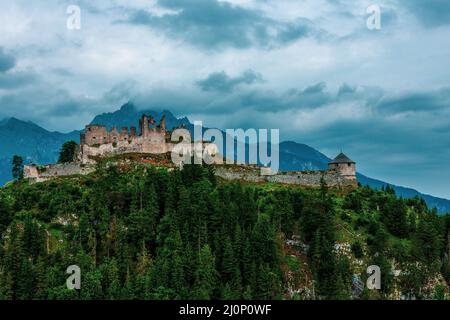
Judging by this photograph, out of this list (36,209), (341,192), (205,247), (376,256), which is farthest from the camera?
(341,192)

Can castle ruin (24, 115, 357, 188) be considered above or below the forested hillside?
above

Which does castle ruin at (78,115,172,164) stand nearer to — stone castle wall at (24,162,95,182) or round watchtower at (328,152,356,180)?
stone castle wall at (24,162,95,182)

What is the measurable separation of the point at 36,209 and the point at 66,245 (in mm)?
11181

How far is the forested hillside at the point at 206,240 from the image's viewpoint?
8412 centimetres

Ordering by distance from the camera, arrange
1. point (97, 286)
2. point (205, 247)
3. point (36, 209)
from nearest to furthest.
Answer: point (97, 286), point (205, 247), point (36, 209)

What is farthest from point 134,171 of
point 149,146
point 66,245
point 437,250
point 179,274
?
point 437,250

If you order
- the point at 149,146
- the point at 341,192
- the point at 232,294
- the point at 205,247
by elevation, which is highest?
the point at 149,146

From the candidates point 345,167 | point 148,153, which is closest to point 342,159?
point 345,167

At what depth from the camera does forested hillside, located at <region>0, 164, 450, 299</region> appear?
84.1m

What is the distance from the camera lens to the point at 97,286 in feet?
268

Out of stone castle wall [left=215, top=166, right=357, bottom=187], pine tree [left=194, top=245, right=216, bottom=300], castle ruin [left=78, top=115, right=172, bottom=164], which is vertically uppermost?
castle ruin [left=78, top=115, right=172, bottom=164]

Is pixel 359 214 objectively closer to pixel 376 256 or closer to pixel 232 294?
pixel 376 256

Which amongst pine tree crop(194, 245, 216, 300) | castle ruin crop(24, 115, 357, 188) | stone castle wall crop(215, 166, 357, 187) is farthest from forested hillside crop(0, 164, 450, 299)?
castle ruin crop(24, 115, 357, 188)

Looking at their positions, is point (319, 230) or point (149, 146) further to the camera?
point (149, 146)
